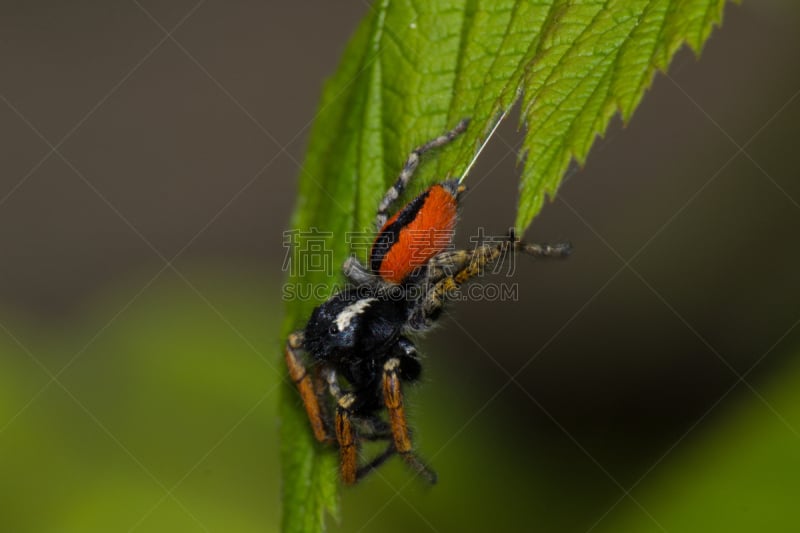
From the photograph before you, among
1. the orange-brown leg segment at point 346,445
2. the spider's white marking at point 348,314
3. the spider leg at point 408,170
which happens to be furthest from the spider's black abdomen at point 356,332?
the spider leg at point 408,170

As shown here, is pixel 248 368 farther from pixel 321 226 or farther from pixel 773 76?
pixel 773 76

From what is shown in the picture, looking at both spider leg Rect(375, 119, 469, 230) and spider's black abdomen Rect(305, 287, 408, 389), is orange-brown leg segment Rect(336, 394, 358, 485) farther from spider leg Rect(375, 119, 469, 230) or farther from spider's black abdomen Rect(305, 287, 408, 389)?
spider leg Rect(375, 119, 469, 230)

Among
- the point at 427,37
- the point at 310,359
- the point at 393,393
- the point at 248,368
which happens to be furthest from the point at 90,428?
the point at 427,37

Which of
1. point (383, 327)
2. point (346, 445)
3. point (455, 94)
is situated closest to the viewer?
point (455, 94)

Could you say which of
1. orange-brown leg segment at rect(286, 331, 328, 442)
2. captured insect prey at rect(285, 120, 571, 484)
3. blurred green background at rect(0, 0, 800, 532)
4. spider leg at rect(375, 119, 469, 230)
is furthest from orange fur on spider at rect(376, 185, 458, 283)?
orange-brown leg segment at rect(286, 331, 328, 442)

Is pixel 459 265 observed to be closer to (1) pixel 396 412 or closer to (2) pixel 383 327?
(2) pixel 383 327

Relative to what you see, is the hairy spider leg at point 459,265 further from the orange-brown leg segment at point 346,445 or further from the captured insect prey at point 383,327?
the orange-brown leg segment at point 346,445

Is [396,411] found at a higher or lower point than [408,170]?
lower

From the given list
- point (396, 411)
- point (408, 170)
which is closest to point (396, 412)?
point (396, 411)
